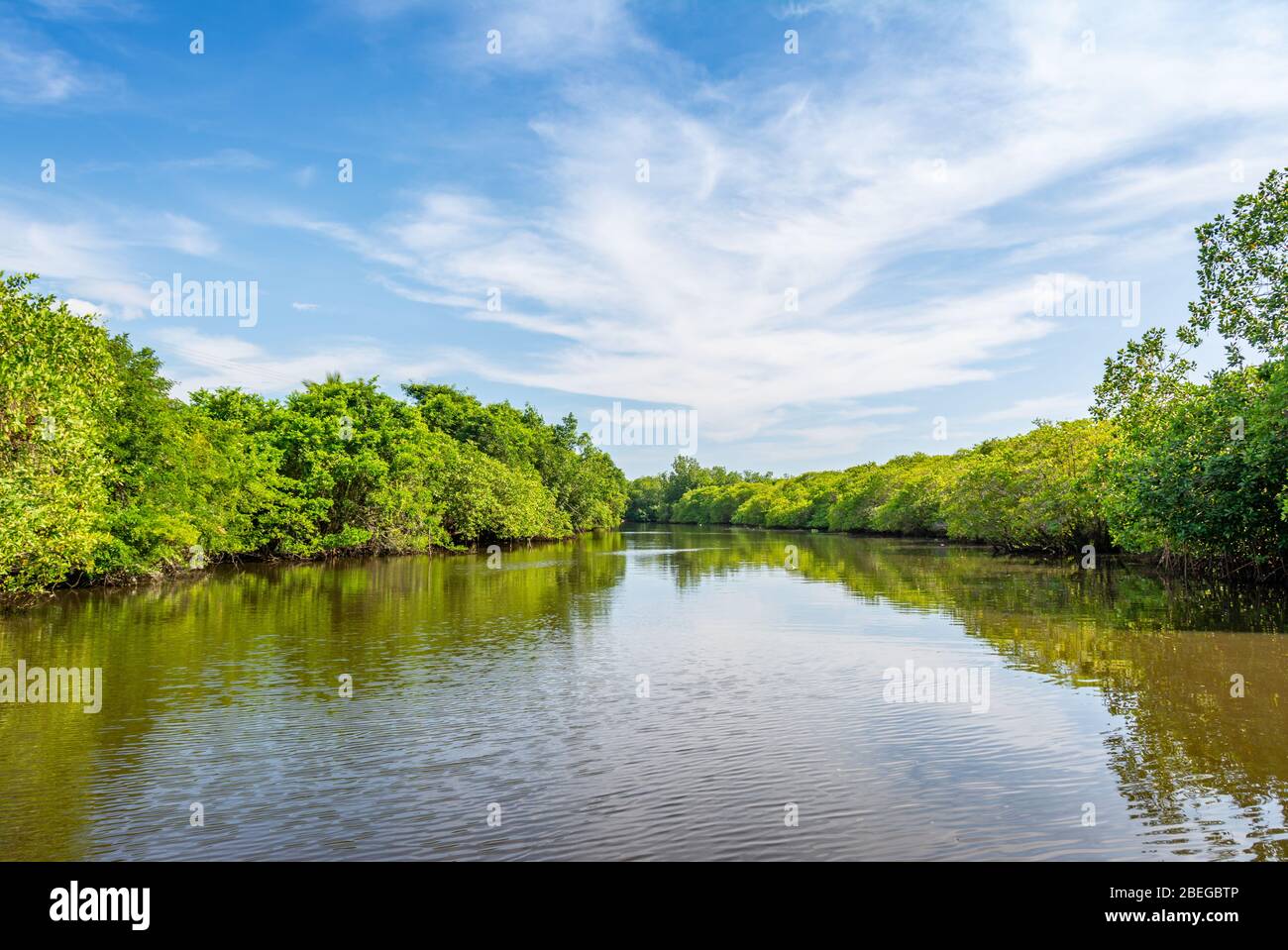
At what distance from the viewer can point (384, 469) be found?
151 feet

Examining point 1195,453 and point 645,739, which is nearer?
point 645,739

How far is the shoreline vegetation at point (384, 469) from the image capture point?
2072 cm

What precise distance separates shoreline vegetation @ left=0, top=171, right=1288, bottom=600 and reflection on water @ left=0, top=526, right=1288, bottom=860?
316 cm

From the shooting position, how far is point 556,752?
9.98m

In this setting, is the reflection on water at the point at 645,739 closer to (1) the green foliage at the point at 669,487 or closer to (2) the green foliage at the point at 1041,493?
(2) the green foliage at the point at 1041,493

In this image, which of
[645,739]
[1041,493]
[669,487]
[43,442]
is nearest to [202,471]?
[43,442]

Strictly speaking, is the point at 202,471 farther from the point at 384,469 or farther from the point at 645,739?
the point at 645,739

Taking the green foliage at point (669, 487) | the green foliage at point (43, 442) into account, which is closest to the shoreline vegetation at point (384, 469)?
the green foliage at point (43, 442)

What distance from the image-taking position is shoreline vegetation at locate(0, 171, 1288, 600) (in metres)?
20.7

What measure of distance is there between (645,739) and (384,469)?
38.2 m
